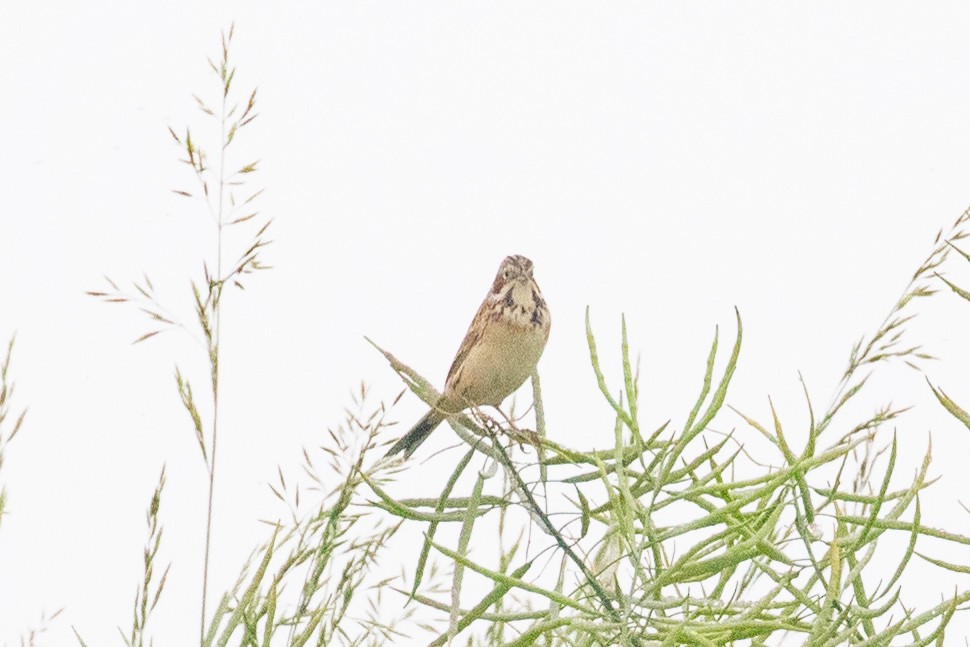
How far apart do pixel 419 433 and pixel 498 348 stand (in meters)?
0.19

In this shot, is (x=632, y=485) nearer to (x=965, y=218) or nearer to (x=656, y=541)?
(x=656, y=541)

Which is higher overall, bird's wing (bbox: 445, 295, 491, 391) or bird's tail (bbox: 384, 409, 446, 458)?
bird's wing (bbox: 445, 295, 491, 391)

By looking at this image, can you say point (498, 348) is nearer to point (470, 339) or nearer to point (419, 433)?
point (470, 339)

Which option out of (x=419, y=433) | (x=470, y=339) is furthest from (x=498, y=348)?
(x=419, y=433)

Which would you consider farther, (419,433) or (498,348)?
(419,433)

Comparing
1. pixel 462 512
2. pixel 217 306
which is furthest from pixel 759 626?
pixel 217 306

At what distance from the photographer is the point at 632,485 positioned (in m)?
1.18

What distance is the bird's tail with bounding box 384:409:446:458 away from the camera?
2.09m

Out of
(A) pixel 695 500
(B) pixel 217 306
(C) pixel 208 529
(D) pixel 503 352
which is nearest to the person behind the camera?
(A) pixel 695 500

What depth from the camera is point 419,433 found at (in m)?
2.15

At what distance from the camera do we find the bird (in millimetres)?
2045

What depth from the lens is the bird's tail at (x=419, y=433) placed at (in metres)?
2.09

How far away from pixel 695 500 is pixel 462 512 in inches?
7.1

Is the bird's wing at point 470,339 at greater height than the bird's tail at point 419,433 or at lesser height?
greater
